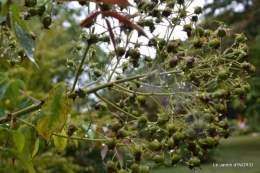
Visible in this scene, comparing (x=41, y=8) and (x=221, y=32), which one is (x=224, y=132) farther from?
(x=41, y=8)

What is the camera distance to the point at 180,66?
0.67 metres

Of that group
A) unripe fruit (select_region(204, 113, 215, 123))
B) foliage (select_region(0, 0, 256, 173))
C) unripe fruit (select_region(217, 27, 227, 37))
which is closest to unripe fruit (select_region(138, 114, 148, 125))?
foliage (select_region(0, 0, 256, 173))

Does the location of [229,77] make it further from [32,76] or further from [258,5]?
[258,5]

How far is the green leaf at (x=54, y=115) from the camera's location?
0.59 meters

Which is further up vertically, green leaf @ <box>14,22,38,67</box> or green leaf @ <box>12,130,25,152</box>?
green leaf @ <box>14,22,38,67</box>

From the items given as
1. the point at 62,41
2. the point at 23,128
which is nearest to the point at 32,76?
the point at 62,41

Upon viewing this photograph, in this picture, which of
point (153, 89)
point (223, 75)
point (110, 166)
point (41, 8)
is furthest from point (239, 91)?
point (41, 8)

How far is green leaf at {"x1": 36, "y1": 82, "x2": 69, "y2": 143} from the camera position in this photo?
0.59m

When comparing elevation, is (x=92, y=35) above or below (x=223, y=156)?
below

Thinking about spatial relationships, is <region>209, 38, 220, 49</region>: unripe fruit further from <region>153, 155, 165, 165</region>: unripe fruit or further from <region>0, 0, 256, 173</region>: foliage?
<region>153, 155, 165, 165</region>: unripe fruit

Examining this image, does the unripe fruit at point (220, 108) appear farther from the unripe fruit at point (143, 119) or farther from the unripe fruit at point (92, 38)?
the unripe fruit at point (92, 38)

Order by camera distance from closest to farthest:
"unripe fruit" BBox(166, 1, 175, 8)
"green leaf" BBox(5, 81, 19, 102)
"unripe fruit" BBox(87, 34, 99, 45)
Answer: "unripe fruit" BBox(87, 34, 99, 45) < "unripe fruit" BBox(166, 1, 175, 8) < "green leaf" BBox(5, 81, 19, 102)

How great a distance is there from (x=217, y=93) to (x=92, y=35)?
24cm

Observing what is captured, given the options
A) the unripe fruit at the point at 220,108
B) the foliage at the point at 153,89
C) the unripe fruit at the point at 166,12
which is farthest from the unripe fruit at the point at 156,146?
the unripe fruit at the point at 166,12
